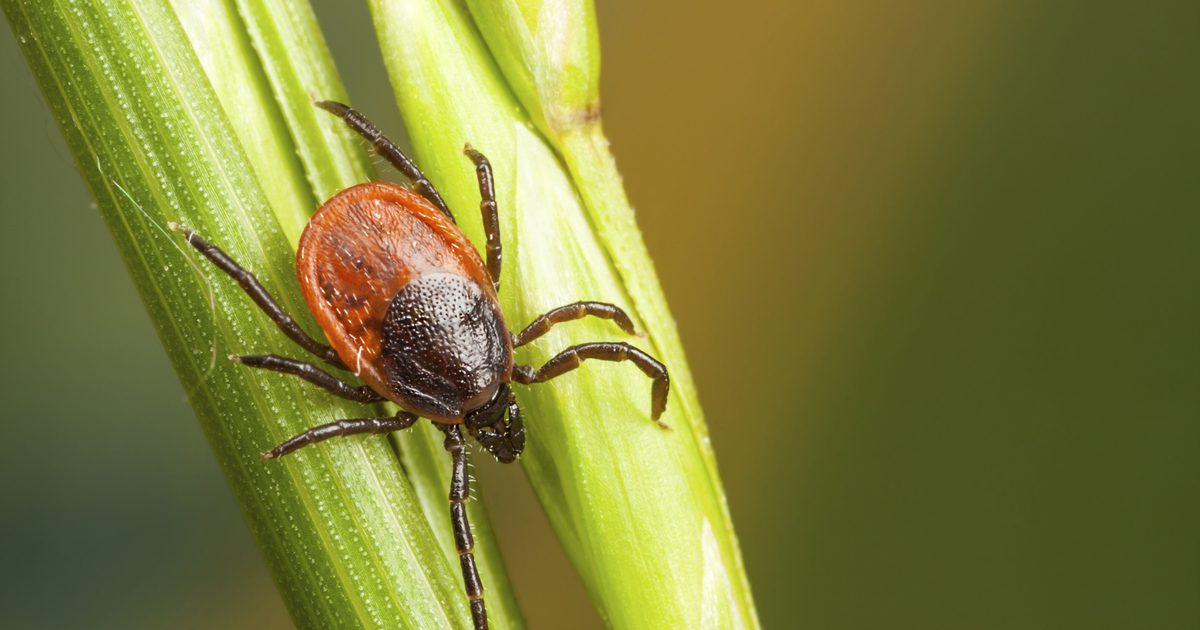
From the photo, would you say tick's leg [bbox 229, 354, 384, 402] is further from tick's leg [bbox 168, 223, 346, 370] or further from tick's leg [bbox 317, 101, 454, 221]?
tick's leg [bbox 317, 101, 454, 221]

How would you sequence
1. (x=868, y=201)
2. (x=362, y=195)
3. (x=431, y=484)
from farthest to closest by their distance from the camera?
(x=868, y=201)
(x=362, y=195)
(x=431, y=484)

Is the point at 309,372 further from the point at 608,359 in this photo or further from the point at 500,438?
the point at 500,438

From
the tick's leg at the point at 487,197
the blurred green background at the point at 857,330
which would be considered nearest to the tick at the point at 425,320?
the tick's leg at the point at 487,197

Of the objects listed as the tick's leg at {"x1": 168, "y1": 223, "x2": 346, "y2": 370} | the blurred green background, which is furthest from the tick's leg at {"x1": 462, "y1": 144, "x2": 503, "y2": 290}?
the blurred green background

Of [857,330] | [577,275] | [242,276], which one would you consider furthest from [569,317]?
[857,330]

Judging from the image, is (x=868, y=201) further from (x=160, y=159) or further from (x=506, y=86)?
(x=160, y=159)

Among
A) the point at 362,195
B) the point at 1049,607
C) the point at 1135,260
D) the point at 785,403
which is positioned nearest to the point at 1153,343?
the point at 1135,260
